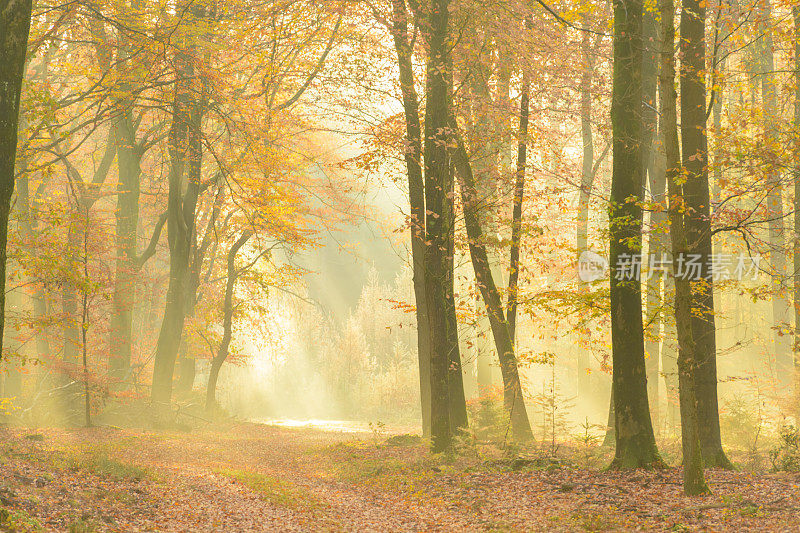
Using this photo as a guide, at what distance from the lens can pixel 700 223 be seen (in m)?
9.34

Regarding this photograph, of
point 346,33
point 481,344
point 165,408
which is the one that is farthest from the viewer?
point 481,344

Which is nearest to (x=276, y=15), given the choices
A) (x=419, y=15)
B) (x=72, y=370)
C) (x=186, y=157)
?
(x=419, y=15)

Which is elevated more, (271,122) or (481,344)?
(271,122)

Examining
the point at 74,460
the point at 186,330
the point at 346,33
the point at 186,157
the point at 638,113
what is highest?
the point at 346,33

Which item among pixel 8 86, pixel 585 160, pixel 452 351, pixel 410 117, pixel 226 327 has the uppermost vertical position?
pixel 585 160

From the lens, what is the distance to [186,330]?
20875 millimetres

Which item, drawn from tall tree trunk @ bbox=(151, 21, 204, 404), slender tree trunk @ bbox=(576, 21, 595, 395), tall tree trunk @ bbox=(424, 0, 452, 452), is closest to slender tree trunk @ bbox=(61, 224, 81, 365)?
tall tree trunk @ bbox=(151, 21, 204, 404)

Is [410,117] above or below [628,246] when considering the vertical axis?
above

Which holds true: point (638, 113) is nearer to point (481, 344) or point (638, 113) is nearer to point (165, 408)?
point (481, 344)

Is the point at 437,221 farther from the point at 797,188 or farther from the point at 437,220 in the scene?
the point at 797,188

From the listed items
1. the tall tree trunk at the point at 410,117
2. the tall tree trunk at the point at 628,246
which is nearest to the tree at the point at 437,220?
the tall tree trunk at the point at 410,117

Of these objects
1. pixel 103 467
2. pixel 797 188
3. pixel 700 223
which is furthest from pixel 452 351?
pixel 797 188

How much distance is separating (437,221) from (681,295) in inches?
190

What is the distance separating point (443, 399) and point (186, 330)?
1282cm
